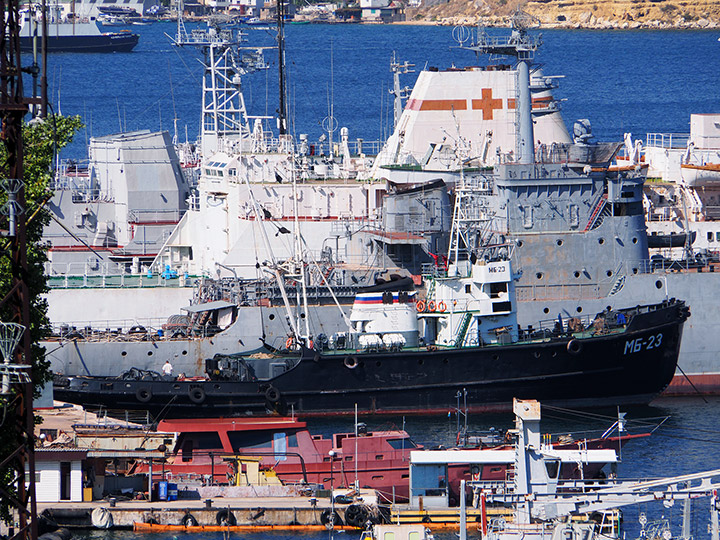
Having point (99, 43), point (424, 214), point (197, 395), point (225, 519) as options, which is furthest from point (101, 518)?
point (99, 43)

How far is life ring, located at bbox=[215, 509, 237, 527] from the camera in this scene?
29.4 m

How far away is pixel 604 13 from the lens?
193 metres

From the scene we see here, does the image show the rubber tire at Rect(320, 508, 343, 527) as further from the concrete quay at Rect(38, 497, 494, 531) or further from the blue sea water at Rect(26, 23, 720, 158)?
the blue sea water at Rect(26, 23, 720, 158)

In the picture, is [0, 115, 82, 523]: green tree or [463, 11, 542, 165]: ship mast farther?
[463, 11, 542, 165]: ship mast

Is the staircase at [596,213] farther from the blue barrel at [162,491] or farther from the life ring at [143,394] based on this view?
the blue barrel at [162,491]

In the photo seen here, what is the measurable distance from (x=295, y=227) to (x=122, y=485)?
12117 mm

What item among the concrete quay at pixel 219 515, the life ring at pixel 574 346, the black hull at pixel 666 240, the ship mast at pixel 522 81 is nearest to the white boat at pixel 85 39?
the ship mast at pixel 522 81

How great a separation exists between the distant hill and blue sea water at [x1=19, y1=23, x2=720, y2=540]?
425cm

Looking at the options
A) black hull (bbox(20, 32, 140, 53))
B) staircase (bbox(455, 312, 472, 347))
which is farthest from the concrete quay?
black hull (bbox(20, 32, 140, 53))

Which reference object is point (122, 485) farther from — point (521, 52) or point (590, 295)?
point (521, 52)

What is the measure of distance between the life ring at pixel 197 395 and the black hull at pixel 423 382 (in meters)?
0.03

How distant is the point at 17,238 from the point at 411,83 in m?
87.4

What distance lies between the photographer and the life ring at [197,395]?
37938mm

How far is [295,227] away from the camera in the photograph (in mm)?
41250
